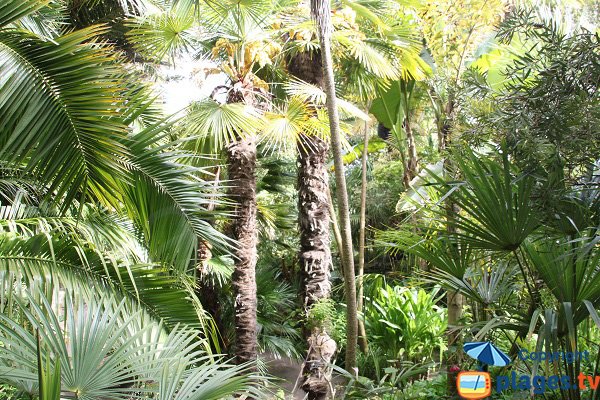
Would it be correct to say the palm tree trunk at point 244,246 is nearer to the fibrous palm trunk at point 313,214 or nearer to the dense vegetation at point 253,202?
the dense vegetation at point 253,202

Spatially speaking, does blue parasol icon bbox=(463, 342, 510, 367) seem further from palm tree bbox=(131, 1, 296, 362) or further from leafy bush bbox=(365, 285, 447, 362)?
leafy bush bbox=(365, 285, 447, 362)

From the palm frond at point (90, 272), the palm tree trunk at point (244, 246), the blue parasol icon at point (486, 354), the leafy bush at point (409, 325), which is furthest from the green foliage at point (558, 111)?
the leafy bush at point (409, 325)

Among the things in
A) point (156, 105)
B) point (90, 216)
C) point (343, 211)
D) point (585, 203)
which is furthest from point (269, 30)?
point (585, 203)

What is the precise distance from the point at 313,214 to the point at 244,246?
3.05ft

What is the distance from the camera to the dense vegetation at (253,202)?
237 centimetres

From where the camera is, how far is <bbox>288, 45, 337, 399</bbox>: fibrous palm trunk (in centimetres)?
633

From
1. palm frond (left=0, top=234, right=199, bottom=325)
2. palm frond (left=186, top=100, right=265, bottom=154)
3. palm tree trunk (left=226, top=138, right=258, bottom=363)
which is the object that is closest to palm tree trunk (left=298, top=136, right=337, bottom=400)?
palm tree trunk (left=226, top=138, right=258, bottom=363)

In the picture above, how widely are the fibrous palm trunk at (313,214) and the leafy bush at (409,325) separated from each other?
74 centimetres

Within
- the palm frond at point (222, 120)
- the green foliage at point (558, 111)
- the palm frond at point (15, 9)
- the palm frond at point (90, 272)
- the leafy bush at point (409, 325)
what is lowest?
the leafy bush at point (409, 325)

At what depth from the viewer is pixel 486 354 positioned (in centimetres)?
243

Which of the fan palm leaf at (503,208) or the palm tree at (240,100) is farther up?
the palm tree at (240,100)

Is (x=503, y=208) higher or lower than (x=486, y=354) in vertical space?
higher

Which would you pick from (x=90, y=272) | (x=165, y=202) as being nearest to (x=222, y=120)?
(x=165, y=202)

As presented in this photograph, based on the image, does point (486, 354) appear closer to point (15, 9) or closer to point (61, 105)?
point (61, 105)
